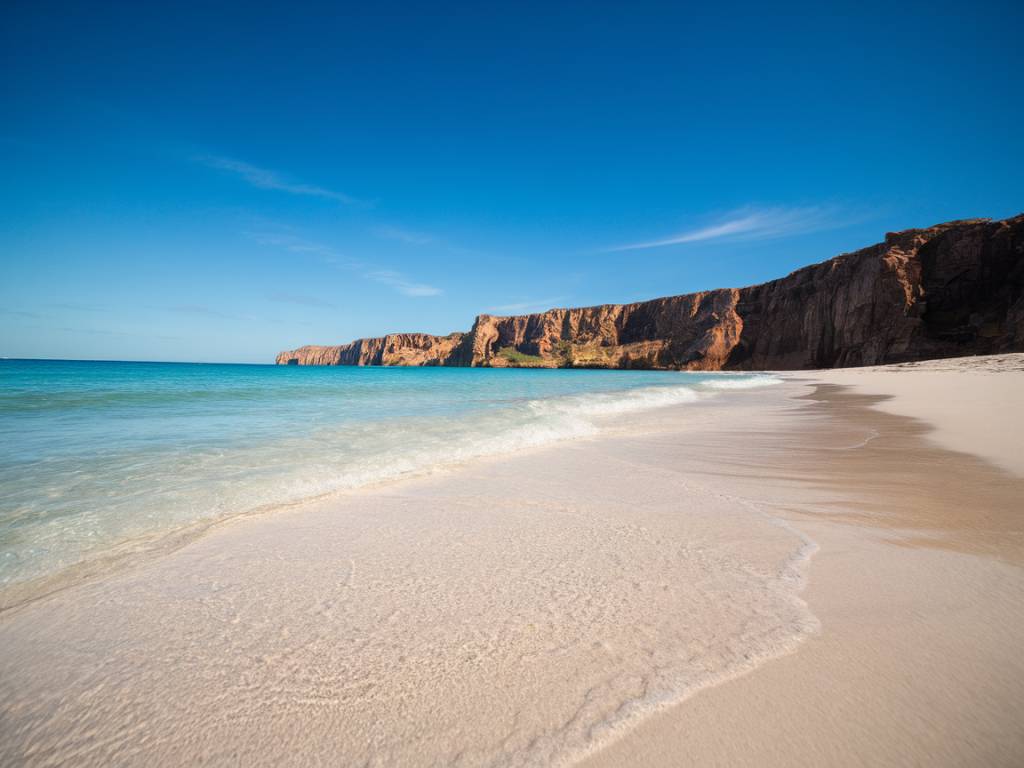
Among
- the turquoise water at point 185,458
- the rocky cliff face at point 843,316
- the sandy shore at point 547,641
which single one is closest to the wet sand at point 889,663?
the sandy shore at point 547,641

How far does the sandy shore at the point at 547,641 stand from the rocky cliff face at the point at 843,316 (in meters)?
60.7

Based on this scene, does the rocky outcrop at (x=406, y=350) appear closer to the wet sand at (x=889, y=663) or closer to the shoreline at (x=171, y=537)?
the shoreline at (x=171, y=537)

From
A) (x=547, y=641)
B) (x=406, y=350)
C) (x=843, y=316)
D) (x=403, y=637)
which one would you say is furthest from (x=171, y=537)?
(x=406, y=350)

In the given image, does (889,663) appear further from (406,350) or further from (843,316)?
(406,350)

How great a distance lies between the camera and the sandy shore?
1.33 m

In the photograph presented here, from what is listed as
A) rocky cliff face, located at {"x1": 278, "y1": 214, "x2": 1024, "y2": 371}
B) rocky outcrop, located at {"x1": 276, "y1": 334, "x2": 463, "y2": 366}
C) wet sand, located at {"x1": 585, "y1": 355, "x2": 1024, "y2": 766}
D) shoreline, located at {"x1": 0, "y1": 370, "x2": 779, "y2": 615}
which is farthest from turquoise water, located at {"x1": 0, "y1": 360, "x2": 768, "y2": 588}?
rocky outcrop, located at {"x1": 276, "y1": 334, "x2": 463, "y2": 366}

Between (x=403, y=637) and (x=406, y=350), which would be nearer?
(x=403, y=637)

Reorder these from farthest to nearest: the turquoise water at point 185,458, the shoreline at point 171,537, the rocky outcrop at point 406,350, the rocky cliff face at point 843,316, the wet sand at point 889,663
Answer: the rocky outcrop at point 406,350 → the rocky cliff face at point 843,316 → the turquoise water at point 185,458 → the shoreline at point 171,537 → the wet sand at point 889,663

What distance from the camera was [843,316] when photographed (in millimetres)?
60500

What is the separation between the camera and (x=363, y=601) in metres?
2.21

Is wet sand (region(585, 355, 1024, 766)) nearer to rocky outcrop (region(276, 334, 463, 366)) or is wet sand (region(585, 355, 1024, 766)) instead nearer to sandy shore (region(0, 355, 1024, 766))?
sandy shore (region(0, 355, 1024, 766))

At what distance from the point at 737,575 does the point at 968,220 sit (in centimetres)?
7825

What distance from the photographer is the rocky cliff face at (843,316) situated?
4881cm

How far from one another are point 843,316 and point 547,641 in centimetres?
7583
